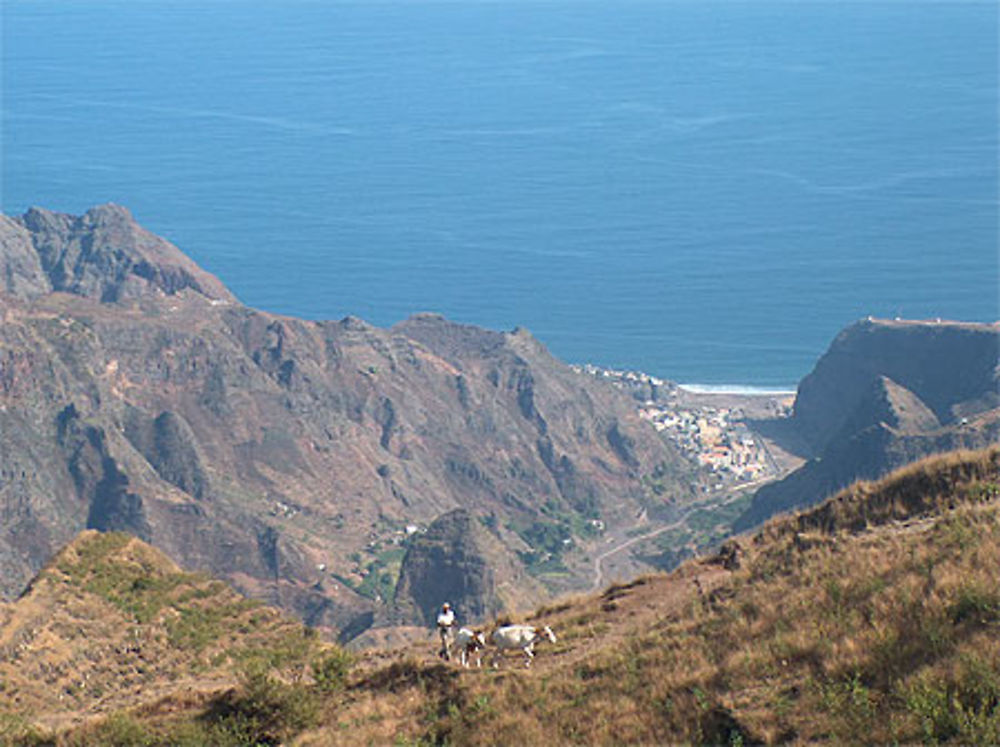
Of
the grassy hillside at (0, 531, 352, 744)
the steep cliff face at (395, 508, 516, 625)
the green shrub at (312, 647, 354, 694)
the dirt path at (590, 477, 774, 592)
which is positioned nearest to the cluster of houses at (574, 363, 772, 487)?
the dirt path at (590, 477, 774, 592)

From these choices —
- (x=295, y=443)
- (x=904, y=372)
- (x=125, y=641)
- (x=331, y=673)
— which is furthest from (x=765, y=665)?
(x=904, y=372)

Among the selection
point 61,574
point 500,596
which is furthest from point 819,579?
point 500,596

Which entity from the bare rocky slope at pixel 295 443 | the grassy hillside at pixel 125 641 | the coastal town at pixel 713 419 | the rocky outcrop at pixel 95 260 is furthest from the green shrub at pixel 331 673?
the rocky outcrop at pixel 95 260

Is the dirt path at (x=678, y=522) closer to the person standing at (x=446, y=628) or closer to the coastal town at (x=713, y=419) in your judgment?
the coastal town at (x=713, y=419)

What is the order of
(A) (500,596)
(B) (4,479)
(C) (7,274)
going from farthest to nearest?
(C) (7,274)
(B) (4,479)
(A) (500,596)

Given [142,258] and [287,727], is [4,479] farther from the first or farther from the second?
[287,727]

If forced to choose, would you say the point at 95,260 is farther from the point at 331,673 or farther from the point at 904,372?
the point at 331,673

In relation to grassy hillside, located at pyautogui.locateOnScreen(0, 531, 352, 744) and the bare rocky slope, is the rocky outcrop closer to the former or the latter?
the bare rocky slope
